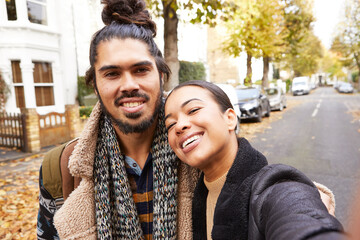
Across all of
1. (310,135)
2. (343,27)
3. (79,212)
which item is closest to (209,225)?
(79,212)

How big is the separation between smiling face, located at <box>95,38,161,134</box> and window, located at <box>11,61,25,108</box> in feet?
33.8

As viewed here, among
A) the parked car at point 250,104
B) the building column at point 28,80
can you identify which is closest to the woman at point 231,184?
the building column at point 28,80

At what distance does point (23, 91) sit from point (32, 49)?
1692 millimetres

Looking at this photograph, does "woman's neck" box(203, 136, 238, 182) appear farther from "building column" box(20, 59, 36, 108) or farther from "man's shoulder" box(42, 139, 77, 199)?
"building column" box(20, 59, 36, 108)

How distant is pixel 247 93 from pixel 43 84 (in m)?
9.69

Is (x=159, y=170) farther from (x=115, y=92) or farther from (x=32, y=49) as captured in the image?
(x=32, y=49)

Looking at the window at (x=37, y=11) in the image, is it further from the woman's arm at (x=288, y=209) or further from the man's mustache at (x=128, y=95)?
the woman's arm at (x=288, y=209)

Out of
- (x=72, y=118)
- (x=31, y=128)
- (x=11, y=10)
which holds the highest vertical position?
(x=11, y=10)

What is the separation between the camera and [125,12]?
1.81m

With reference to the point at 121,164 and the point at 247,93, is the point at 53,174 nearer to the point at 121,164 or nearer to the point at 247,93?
the point at 121,164

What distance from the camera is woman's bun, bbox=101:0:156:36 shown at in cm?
177

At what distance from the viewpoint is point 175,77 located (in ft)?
24.0

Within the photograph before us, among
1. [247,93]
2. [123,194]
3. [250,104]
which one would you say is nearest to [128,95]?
[123,194]

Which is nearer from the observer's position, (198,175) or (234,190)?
(234,190)
